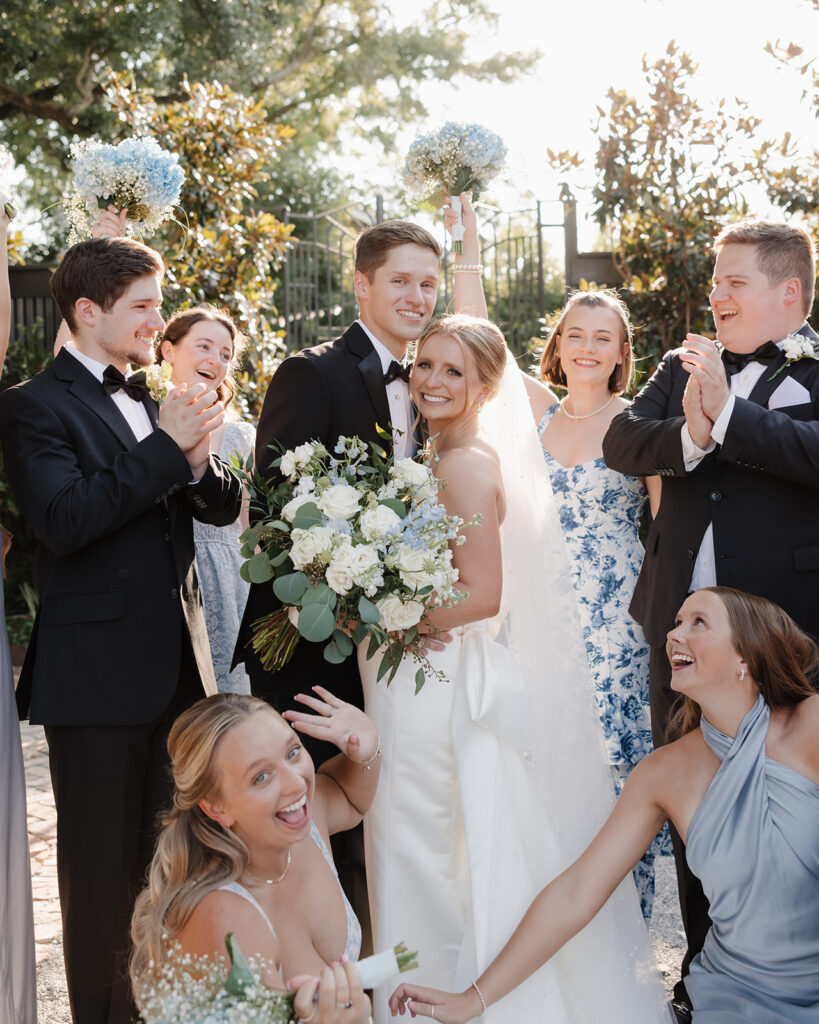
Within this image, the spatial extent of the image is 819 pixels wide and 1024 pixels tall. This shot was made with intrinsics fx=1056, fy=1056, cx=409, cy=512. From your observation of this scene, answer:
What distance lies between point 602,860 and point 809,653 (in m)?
0.77

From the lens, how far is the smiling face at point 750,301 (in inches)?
129

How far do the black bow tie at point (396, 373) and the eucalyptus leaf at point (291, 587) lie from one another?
87 cm

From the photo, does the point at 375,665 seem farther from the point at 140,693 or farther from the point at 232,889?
the point at 232,889

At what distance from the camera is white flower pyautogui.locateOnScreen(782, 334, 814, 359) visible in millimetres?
3229

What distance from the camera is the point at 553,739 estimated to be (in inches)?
127

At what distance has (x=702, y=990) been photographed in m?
2.63

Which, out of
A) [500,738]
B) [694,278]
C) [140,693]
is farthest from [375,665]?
[694,278]

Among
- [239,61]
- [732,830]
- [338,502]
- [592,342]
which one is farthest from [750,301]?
[239,61]

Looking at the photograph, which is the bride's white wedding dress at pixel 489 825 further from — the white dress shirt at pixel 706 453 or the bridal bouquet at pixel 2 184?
A: the bridal bouquet at pixel 2 184

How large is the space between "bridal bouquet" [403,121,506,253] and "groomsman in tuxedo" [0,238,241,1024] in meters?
1.28

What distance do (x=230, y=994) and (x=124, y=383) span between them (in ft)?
5.88

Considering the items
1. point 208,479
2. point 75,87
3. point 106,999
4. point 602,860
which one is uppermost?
point 75,87

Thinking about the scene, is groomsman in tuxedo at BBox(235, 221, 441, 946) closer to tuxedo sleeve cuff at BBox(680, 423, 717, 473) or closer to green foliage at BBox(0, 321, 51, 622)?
tuxedo sleeve cuff at BBox(680, 423, 717, 473)

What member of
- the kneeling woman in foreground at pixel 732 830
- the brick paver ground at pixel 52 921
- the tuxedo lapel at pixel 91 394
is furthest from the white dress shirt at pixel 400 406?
the brick paver ground at pixel 52 921
